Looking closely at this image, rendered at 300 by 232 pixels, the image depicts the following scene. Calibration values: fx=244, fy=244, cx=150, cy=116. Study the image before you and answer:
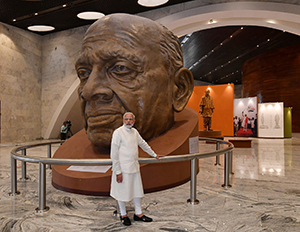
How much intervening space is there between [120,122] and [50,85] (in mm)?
11388

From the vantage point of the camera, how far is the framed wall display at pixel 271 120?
1600 cm

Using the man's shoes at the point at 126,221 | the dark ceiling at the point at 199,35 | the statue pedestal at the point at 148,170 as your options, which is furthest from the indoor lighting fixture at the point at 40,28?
the man's shoes at the point at 126,221

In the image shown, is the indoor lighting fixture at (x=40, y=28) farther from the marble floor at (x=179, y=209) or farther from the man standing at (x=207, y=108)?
the marble floor at (x=179, y=209)

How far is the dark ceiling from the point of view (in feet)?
33.5

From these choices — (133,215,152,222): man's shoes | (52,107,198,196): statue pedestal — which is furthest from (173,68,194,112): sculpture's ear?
(133,215,152,222): man's shoes

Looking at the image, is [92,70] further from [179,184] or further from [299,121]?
[299,121]

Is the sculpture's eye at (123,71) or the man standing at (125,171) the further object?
the sculpture's eye at (123,71)

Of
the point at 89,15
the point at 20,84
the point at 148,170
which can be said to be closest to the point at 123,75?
the point at 148,170

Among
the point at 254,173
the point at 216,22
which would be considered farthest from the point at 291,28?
the point at 254,173

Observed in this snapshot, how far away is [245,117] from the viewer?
16984 mm

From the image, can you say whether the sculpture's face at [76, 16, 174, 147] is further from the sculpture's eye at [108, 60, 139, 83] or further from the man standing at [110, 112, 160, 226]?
the man standing at [110, 112, 160, 226]

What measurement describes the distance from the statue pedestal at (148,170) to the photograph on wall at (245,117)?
13601 millimetres

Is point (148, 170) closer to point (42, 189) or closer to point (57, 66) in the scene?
point (42, 189)

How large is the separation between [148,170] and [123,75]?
143 centimetres
